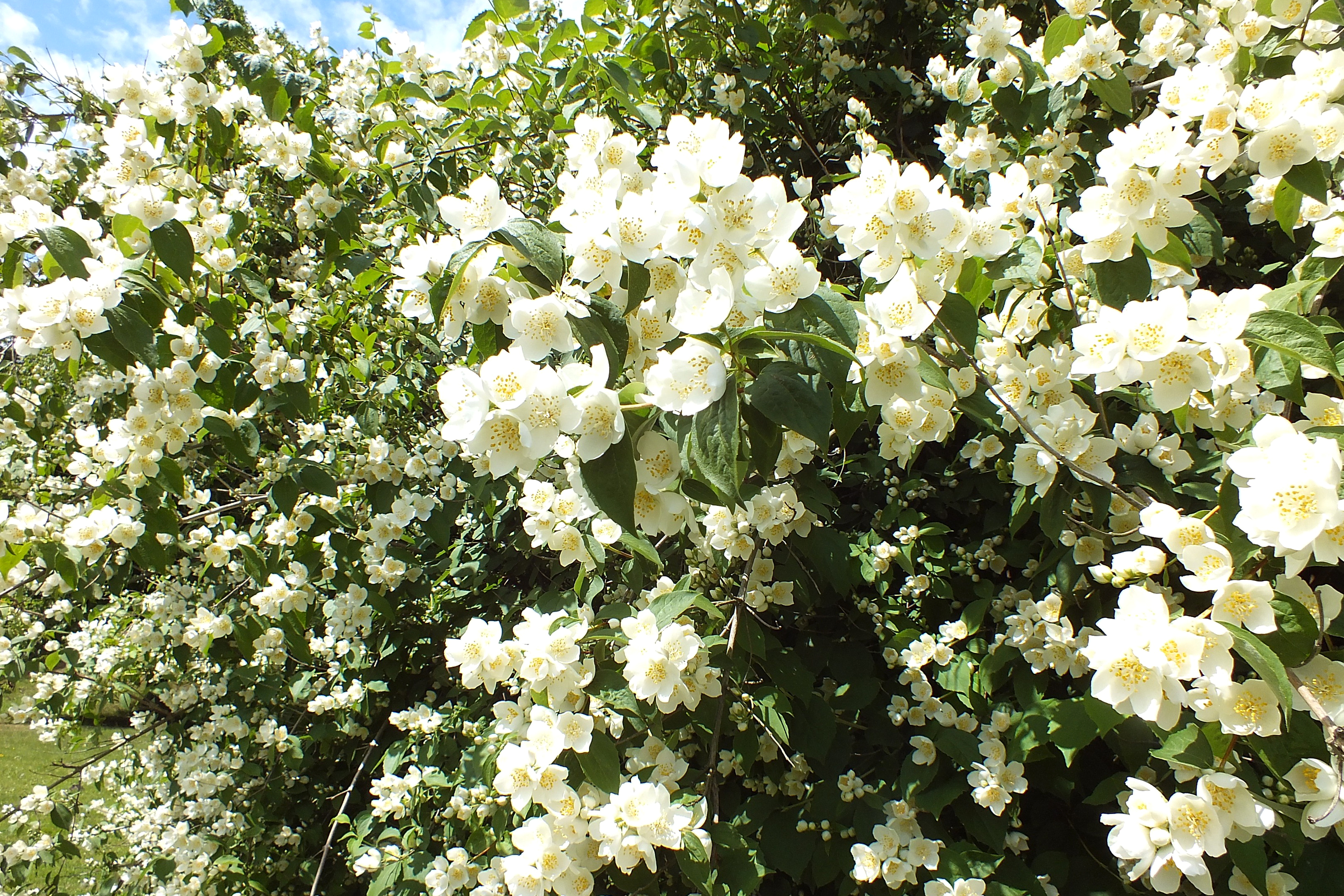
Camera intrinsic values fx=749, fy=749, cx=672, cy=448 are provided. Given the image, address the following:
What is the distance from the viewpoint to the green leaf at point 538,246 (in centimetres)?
112

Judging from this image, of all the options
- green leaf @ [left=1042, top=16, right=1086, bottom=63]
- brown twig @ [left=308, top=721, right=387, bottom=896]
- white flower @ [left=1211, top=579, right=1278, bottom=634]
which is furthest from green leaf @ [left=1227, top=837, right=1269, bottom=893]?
brown twig @ [left=308, top=721, right=387, bottom=896]

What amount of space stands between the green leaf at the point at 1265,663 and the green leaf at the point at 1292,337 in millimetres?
376

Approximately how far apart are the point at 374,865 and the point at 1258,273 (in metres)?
3.17

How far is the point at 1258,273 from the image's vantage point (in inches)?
89.3

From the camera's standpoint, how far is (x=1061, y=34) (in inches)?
70.9

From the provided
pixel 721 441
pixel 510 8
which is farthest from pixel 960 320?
pixel 510 8

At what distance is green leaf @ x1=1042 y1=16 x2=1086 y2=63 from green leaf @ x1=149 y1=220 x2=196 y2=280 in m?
2.11

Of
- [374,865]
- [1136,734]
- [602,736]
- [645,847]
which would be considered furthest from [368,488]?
[1136,734]

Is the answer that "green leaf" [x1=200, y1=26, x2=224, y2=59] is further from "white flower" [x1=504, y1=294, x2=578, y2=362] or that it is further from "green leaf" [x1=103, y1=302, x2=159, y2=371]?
"white flower" [x1=504, y1=294, x2=578, y2=362]

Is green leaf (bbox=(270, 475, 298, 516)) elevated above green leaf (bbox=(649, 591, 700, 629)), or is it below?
above

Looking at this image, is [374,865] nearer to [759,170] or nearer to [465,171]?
[465,171]

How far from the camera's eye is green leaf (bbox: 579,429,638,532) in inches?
39.2

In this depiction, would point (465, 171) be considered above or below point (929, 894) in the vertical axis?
above

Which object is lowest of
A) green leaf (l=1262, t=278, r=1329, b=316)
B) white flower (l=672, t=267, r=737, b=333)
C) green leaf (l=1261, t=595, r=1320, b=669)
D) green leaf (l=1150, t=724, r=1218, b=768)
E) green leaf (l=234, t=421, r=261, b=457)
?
green leaf (l=1150, t=724, r=1218, b=768)
